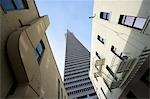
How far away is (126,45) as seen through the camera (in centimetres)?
1491

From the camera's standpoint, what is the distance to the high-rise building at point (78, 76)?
304 ft

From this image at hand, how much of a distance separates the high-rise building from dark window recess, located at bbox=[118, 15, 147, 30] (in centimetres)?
7879

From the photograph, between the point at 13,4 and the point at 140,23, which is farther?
the point at 140,23

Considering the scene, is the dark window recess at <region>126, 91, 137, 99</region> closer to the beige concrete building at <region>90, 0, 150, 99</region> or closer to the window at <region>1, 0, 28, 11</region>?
the beige concrete building at <region>90, 0, 150, 99</region>

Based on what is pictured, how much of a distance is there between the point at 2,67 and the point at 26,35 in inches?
78.8

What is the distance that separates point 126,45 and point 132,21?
6.98ft

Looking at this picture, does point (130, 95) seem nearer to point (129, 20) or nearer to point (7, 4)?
point (129, 20)

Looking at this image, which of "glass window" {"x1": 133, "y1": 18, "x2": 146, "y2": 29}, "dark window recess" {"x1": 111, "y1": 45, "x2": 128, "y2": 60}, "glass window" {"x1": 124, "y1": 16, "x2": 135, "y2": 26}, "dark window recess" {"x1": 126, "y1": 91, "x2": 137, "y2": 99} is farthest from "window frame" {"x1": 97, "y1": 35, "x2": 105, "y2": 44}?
"dark window recess" {"x1": 126, "y1": 91, "x2": 137, "y2": 99}

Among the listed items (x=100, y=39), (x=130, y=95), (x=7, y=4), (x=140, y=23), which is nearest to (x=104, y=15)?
(x=100, y=39)

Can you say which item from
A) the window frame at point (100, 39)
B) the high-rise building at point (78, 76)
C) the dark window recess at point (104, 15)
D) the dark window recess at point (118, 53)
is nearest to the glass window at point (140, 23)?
the dark window recess at point (118, 53)

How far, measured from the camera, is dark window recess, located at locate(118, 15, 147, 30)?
505 inches

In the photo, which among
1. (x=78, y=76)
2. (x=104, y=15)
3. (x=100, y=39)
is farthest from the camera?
(x=78, y=76)

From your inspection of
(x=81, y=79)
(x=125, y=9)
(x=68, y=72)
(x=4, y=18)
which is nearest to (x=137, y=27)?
(x=125, y=9)

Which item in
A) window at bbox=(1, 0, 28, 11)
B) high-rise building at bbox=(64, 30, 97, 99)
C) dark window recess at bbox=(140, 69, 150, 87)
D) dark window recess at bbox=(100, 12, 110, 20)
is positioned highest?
window at bbox=(1, 0, 28, 11)
